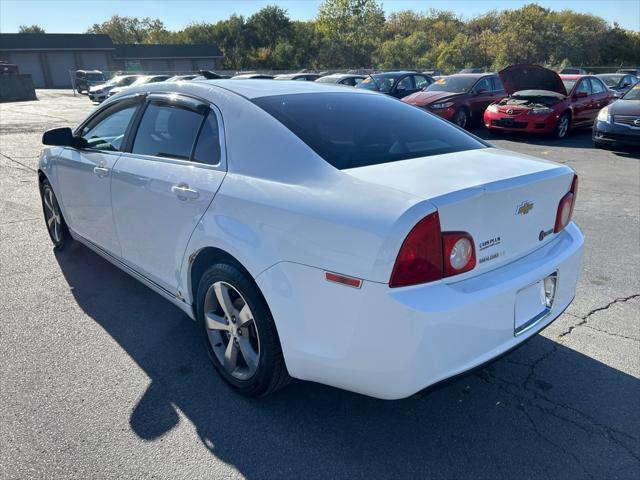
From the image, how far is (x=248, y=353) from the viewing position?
2.64 metres

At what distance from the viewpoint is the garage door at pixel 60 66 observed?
171 ft

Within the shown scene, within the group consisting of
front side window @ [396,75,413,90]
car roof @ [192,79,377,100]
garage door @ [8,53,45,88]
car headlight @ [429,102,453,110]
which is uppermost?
garage door @ [8,53,45,88]

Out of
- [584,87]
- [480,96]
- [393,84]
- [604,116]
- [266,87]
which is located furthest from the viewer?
[393,84]

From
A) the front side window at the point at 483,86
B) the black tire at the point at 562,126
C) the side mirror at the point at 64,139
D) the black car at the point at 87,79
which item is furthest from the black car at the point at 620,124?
the black car at the point at 87,79

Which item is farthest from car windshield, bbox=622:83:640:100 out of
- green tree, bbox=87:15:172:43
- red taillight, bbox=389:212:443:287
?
green tree, bbox=87:15:172:43

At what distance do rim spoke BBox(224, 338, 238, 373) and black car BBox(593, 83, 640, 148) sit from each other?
399 inches

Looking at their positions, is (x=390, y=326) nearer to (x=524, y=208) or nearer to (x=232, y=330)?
(x=524, y=208)

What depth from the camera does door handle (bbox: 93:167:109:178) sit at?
3.51 metres

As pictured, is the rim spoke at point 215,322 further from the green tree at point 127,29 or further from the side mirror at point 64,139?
the green tree at point 127,29

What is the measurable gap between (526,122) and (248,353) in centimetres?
1142

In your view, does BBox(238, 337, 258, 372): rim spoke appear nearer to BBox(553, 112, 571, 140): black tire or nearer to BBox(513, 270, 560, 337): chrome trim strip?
BBox(513, 270, 560, 337): chrome trim strip

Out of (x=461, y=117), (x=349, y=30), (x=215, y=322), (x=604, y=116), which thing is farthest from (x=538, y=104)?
(x=349, y=30)

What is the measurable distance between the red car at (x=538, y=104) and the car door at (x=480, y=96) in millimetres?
1008

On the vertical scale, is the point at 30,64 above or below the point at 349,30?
below
